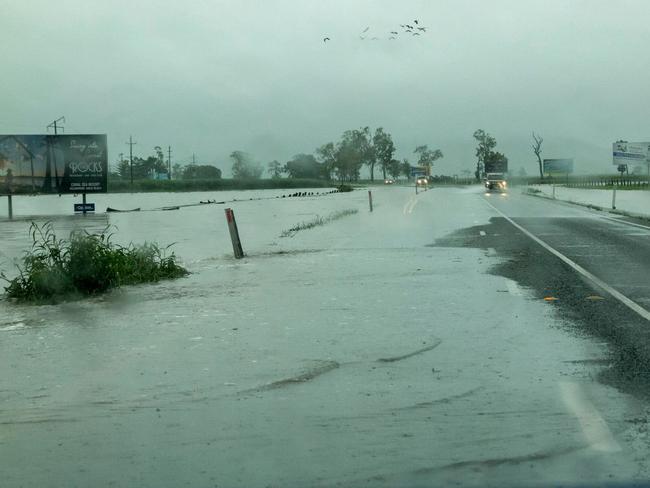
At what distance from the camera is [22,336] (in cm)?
989

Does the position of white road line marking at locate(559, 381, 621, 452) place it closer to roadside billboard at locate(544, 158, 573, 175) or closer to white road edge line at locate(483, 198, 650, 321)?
white road edge line at locate(483, 198, 650, 321)

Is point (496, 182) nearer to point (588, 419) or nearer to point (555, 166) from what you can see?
point (555, 166)

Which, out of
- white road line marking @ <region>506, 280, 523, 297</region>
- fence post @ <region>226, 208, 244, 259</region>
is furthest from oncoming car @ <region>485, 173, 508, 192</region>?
A: white road line marking @ <region>506, 280, 523, 297</region>

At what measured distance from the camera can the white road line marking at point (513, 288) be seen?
41.3 feet

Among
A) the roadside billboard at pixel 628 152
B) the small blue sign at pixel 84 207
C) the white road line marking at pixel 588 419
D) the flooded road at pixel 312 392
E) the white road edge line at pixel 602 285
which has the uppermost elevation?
the roadside billboard at pixel 628 152

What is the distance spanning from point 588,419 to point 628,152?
45.5 metres

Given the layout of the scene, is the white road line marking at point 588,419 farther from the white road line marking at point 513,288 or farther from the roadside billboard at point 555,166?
the roadside billboard at point 555,166

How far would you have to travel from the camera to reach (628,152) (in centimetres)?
4841

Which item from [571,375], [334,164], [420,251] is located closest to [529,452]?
[571,375]

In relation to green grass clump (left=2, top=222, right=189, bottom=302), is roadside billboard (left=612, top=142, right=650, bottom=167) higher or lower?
higher

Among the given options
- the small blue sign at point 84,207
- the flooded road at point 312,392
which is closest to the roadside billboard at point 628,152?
the small blue sign at point 84,207

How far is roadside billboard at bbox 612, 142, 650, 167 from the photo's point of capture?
159 ft

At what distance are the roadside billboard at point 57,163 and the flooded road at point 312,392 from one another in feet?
127

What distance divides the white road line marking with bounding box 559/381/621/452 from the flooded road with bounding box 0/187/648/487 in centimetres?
2
